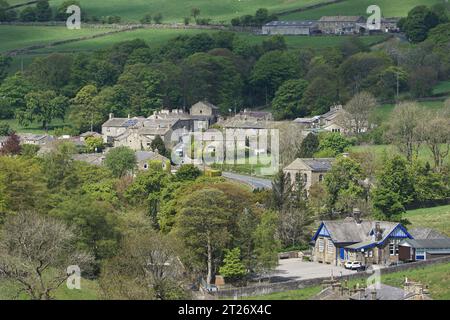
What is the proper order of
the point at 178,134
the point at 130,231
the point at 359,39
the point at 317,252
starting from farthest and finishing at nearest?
the point at 359,39
the point at 178,134
the point at 317,252
the point at 130,231

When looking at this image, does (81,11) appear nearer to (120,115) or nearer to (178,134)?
(120,115)

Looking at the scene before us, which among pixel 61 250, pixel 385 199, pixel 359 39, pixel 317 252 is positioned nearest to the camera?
pixel 61 250

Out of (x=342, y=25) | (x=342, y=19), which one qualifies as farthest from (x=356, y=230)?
(x=342, y=19)

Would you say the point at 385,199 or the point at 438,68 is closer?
the point at 385,199

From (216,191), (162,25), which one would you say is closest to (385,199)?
(216,191)

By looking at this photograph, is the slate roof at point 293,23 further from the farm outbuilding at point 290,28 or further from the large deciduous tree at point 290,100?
the large deciduous tree at point 290,100
